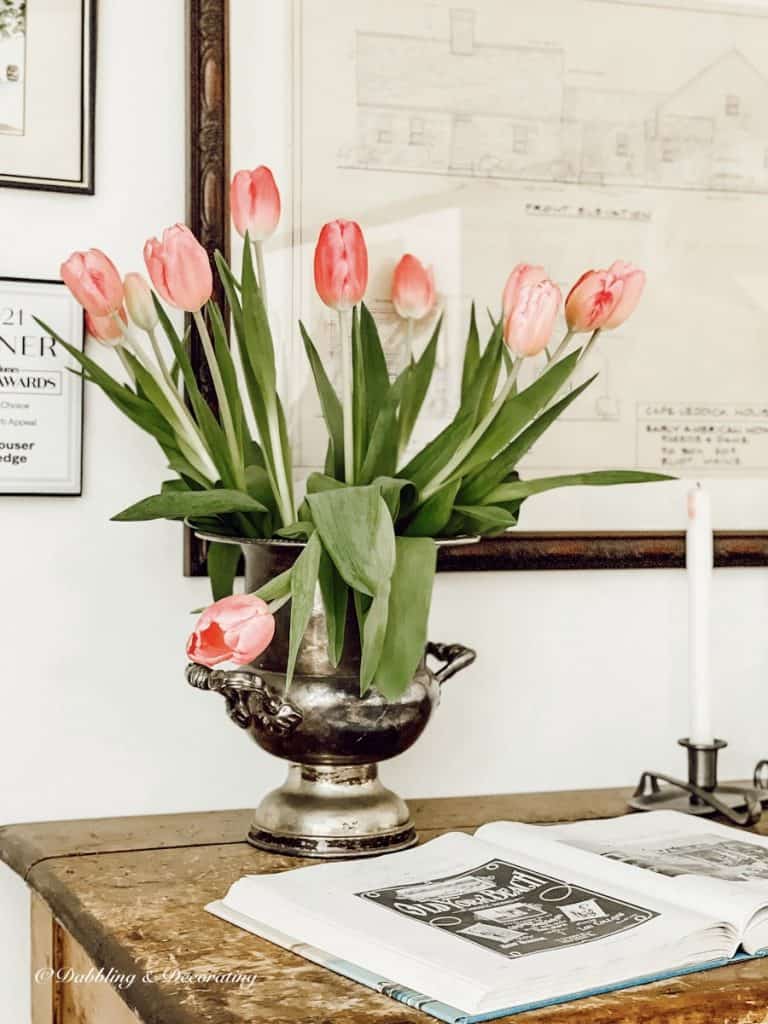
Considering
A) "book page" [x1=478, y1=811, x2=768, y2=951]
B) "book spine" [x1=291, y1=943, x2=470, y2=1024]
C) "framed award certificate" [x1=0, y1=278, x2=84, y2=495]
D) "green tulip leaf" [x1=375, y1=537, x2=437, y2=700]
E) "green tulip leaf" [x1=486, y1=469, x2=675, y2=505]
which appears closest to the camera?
"book spine" [x1=291, y1=943, x2=470, y2=1024]

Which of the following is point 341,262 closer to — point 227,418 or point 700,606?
point 227,418

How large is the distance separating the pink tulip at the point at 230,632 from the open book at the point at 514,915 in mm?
168

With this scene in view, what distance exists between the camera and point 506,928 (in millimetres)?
843

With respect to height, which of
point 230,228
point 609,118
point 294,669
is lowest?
point 294,669

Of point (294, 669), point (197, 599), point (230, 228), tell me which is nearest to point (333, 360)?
point (230, 228)

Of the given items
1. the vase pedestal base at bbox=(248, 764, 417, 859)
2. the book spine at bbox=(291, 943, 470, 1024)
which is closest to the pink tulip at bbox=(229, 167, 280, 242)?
the vase pedestal base at bbox=(248, 764, 417, 859)

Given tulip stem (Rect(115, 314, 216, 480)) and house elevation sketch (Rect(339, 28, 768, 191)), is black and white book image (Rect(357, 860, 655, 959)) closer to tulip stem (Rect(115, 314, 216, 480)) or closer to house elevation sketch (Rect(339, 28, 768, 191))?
tulip stem (Rect(115, 314, 216, 480))

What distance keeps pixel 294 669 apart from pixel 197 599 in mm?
281

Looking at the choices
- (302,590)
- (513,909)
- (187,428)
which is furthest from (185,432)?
(513,909)

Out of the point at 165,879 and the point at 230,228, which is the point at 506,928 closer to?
the point at 165,879

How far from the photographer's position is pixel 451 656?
1196 mm

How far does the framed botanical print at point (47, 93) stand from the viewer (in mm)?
1255

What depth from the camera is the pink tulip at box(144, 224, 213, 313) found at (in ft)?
3.39

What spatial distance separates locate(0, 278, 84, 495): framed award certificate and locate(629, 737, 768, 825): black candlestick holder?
2.11 feet
